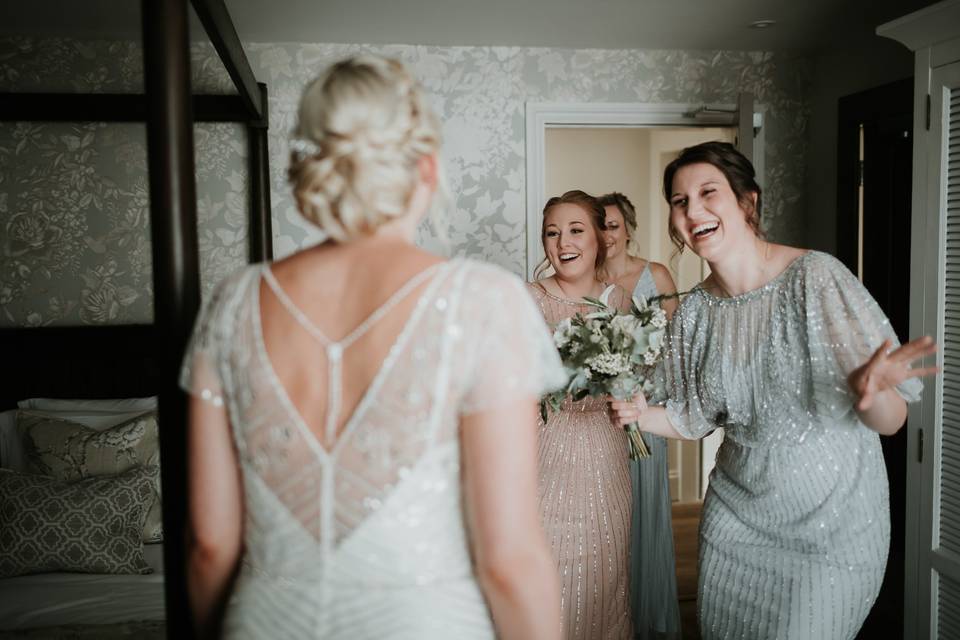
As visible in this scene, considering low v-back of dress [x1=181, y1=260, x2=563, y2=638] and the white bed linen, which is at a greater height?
low v-back of dress [x1=181, y1=260, x2=563, y2=638]

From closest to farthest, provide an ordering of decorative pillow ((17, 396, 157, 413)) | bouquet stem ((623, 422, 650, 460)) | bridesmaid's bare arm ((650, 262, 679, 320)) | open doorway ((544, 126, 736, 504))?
bouquet stem ((623, 422, 650, 460)) → decorative pillow ((17, 396, 157, 413)) → bridesmaid's bare arm ((650, 262, 679, 320)) → open doorway ((544, 126, 736, 504))

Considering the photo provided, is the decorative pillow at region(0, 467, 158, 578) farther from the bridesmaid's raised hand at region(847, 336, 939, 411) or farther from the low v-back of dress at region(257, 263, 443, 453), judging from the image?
the bridesmaid's raised hand at region(847, 336, 939, 411)

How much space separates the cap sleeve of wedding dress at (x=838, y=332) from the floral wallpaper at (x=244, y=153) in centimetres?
196

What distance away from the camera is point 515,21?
3.39m

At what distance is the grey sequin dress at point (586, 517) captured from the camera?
265 cm

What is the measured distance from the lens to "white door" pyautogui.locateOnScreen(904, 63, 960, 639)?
231 cm

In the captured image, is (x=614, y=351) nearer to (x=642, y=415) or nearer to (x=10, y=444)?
(x=642, y=415)

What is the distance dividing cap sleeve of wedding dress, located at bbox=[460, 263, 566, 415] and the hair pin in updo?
253 mm

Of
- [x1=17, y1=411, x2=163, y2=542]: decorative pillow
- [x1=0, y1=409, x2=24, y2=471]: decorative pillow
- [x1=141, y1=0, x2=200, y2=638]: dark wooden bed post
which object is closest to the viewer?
[x1=141, y1=0, x2=200, y2=638]: dark wooden bed post

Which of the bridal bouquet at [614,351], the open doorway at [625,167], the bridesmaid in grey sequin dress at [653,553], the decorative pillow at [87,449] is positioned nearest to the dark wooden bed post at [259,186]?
the decorative pillow at [87,449]

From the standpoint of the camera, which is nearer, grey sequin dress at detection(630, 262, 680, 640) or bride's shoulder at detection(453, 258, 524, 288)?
bride's shoulder at detection(453, 258, 524, 288)

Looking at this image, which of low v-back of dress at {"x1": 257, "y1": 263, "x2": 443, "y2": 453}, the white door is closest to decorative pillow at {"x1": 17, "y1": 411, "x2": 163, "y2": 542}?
low v-back of dress at {"x1": 257, "y1": 263, "x2": 443, "y2": 453}

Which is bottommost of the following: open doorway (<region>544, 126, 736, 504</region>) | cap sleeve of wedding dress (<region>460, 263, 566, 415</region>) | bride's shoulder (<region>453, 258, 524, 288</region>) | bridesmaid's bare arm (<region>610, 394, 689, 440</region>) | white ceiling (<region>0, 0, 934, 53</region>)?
bridesmaid's bare arm (<region>610, 394, 689, 440</region>)

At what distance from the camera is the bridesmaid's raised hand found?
5.28 feet
